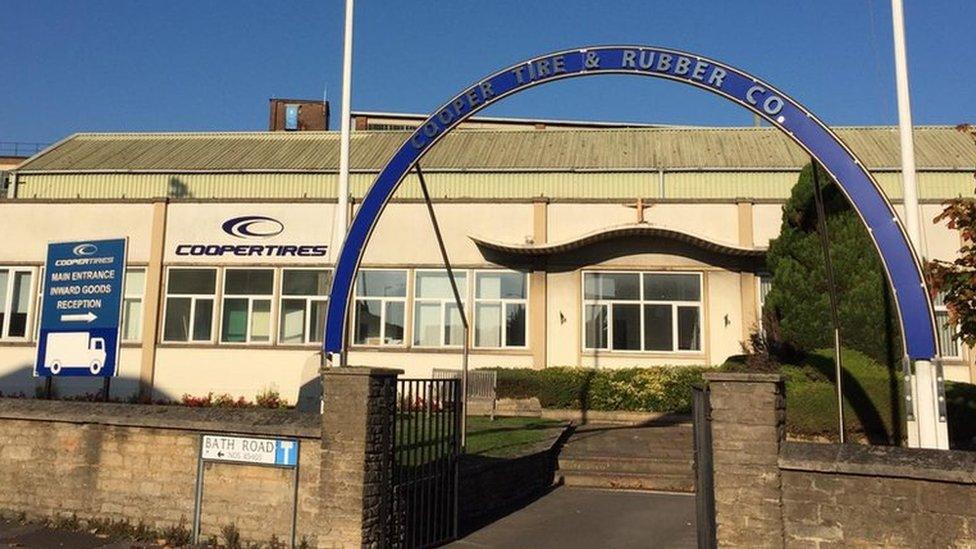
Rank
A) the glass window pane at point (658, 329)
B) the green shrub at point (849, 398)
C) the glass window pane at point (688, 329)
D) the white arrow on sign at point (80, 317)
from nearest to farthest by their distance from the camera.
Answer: the white arrow on sign at point (80, 317), the green shrub at point (849, 398), the glass window pane at point (688, 329), the glass window pane at point (658, 329)

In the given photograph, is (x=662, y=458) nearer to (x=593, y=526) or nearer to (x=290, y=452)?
(x=593, y=526)

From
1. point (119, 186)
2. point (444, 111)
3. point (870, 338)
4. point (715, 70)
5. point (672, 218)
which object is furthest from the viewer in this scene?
point (119, 186)

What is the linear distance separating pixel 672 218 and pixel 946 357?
26.4ft

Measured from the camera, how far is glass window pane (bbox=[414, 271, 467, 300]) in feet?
72.9

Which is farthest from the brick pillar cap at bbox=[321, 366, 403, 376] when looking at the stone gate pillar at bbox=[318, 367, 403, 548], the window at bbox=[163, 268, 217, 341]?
the window at bbox=[163, 268, 217, 341]

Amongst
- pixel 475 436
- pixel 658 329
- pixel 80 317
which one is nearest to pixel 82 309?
pixel 80 317

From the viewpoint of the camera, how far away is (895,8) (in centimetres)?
1074

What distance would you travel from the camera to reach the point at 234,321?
2264cm

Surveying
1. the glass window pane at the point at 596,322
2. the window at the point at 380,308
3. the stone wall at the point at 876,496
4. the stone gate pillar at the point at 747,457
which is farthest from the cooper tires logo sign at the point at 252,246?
the stone wall at the point at 876,496

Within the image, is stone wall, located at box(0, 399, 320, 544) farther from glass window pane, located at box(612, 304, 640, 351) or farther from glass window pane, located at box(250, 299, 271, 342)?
glass window pane, located at box(612, 304, 640, 351)

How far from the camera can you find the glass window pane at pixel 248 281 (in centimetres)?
2267

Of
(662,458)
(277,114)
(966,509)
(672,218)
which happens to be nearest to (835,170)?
(966,509)

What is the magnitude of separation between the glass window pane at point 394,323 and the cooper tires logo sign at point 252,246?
8.61 feet

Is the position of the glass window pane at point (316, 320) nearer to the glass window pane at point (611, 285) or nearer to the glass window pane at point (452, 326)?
the glass window pane at point (452, 326)
